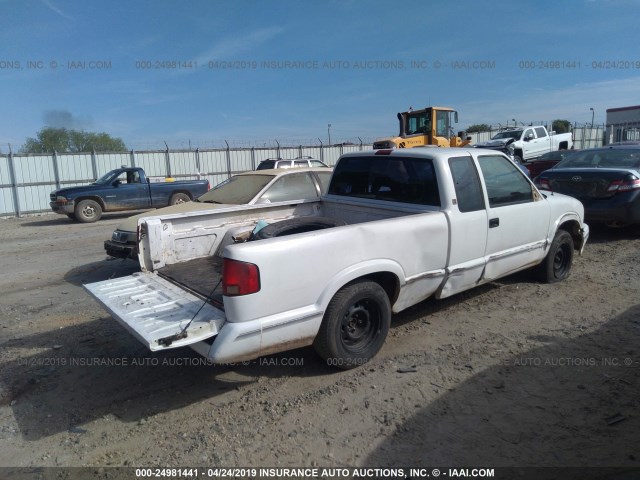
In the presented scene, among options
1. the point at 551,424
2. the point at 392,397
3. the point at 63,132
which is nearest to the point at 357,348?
the point at 392,397

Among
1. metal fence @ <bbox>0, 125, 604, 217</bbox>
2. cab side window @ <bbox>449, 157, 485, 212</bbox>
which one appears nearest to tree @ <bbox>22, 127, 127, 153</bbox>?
metal fence @ <bbox>0, 125, 604, 217</bbox>

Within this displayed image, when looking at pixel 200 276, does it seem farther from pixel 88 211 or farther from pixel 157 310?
pixel 88 211

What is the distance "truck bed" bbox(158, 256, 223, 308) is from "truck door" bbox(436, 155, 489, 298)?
215 cm

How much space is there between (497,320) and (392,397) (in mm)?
1982

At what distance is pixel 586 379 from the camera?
3.71m

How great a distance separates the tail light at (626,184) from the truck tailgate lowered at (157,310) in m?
7.68

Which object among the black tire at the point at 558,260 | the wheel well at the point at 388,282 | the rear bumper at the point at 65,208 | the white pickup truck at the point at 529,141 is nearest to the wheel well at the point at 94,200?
the rear bumper at the point at 65,208

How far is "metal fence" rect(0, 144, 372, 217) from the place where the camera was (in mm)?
17828

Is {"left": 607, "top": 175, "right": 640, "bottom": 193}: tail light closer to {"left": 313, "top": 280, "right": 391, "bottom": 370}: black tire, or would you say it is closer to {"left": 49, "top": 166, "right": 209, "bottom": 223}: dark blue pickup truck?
{"left": 313, "top": 280, "right": 391, "bottom": 370}: black tire

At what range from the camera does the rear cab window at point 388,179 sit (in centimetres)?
458

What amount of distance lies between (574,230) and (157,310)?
549cm

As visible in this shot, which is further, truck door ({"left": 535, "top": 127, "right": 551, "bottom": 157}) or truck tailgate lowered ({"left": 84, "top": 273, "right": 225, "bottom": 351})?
truck door ({"left": 535, "top": 127, "right": 551, "bottom": 157})

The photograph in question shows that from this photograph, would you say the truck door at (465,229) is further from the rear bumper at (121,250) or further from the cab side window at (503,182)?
the rear bumper at (121,250)

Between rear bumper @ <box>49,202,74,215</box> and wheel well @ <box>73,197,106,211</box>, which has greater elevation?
wheel well @ <box>73,197,106,211</box>
